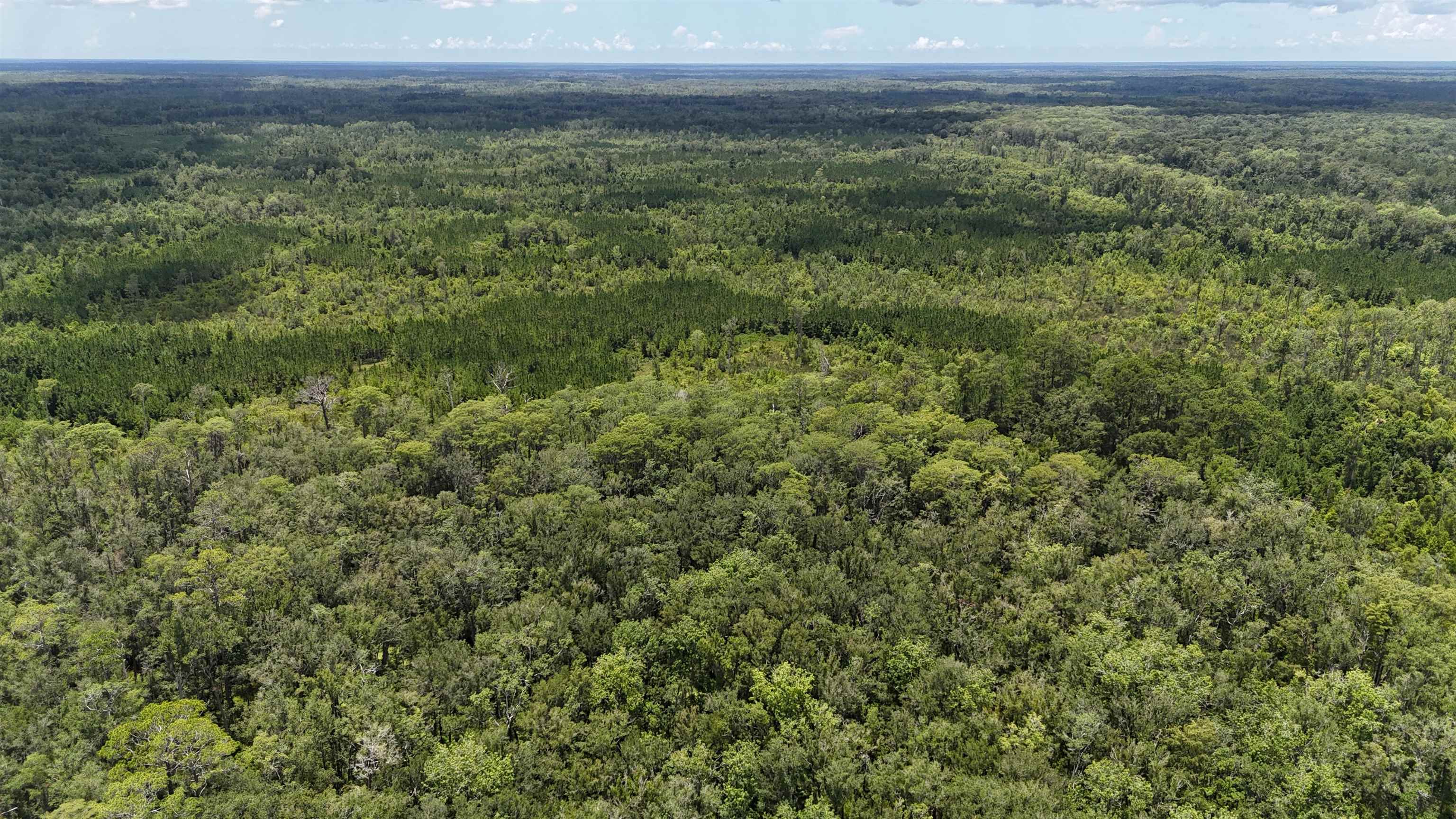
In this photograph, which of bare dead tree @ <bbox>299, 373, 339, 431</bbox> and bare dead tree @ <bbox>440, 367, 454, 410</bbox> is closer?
bare dead tree @ <bbox>299, 373, 339, 431</bbox>

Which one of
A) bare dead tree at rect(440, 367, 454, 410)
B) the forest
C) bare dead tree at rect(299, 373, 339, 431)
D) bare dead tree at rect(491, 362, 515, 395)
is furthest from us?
bare dead tree at rect(491, 362, 515, 395)

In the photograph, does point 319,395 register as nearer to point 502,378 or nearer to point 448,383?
point 448,383

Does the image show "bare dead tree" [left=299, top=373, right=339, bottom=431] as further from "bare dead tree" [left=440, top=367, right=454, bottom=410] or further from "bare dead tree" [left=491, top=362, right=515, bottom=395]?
"bare dead tree" [left=491, top=362, right=515, bottom=395]

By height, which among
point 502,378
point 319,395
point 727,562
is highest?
point 319,395

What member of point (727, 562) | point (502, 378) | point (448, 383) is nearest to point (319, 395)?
point (448, 383)

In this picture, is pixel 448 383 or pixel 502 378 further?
pixel 502 378

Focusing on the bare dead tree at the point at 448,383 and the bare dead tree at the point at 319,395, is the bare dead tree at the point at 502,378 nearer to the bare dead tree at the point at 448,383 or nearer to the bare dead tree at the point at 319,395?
the bare dead tree at the point at 448,383

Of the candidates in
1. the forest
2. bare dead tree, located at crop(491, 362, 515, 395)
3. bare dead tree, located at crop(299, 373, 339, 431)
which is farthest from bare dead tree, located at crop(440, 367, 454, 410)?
bare dead tree, located at crop(299, 373, 339, 431)

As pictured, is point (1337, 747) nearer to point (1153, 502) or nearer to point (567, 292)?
point (1153, 502)
